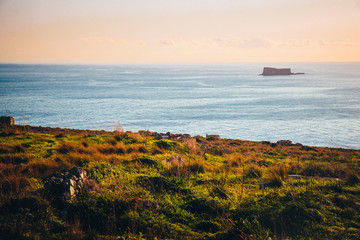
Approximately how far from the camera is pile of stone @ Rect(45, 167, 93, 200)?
249 inches

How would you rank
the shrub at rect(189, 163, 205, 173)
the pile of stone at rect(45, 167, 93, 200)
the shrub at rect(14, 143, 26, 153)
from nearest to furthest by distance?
1. the pile of stone at rect(45, 167, 93, 200)
2. the shrub at rect(189, 163, 205, 173)
3. the shrub at rect(14, 143, 26, 153)

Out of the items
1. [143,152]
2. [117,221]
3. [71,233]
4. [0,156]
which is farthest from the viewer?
[143,152]

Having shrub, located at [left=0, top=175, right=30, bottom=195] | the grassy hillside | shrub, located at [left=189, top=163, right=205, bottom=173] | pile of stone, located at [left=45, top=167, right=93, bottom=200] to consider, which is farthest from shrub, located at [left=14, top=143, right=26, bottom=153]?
shrub, located at [left=189, top=163, right=205, bottom=173]

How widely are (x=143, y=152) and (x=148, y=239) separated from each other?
24.5 ft

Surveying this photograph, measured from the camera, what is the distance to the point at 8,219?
5.34 meters

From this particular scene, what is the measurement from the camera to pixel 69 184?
256 inches

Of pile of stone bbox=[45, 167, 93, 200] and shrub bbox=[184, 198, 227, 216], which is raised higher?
pile of stone bbox=[45, 167, 93, 200]

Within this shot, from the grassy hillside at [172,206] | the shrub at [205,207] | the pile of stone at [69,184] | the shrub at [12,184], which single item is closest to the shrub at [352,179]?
the grassy hillside at [172,206]

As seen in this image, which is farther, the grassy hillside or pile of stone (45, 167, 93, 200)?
pile of stone (45, 167, 93, 200)

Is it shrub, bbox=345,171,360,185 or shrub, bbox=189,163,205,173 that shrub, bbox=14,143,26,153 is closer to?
shrub, bbox=189,163,205,173

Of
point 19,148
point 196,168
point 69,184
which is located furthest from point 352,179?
point 19,148

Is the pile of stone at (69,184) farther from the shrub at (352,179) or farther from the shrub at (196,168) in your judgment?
the shrub at (352,179)

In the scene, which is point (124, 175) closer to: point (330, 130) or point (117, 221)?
point (117, 221)

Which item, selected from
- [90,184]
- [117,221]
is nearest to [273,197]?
[117,221]
